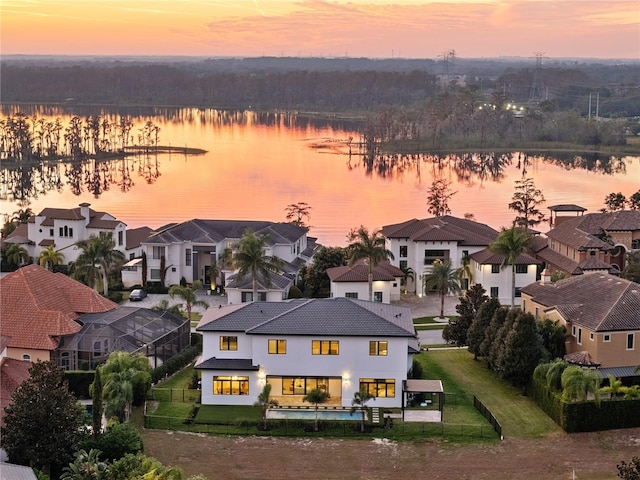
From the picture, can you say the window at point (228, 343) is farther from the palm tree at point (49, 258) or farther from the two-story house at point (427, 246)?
the palm tree at point (49, 258)

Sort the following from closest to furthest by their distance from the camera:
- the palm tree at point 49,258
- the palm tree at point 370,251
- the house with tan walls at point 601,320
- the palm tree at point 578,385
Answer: the palm tree at point 578,385, the house with tan walls at point 601,320, the palm tree at point 370,251, the palm tree at point 49,258

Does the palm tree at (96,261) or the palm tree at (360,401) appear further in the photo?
the palm tree at (96,261)

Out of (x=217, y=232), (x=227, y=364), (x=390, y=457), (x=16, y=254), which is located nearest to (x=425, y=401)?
(x=390, y=457)

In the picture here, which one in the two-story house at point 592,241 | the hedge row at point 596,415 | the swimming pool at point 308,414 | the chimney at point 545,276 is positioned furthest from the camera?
the two-story house at point 592,241

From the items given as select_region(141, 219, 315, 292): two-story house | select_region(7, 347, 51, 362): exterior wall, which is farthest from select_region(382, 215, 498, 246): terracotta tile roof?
select_region(7, 347, 51, 362): exterior wall

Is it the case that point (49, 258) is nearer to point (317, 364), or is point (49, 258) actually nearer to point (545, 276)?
point (317, 364)

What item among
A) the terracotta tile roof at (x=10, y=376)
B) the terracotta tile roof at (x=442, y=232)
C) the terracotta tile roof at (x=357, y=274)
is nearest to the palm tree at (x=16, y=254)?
the terracotta tile roof at (x=357, y=274)
